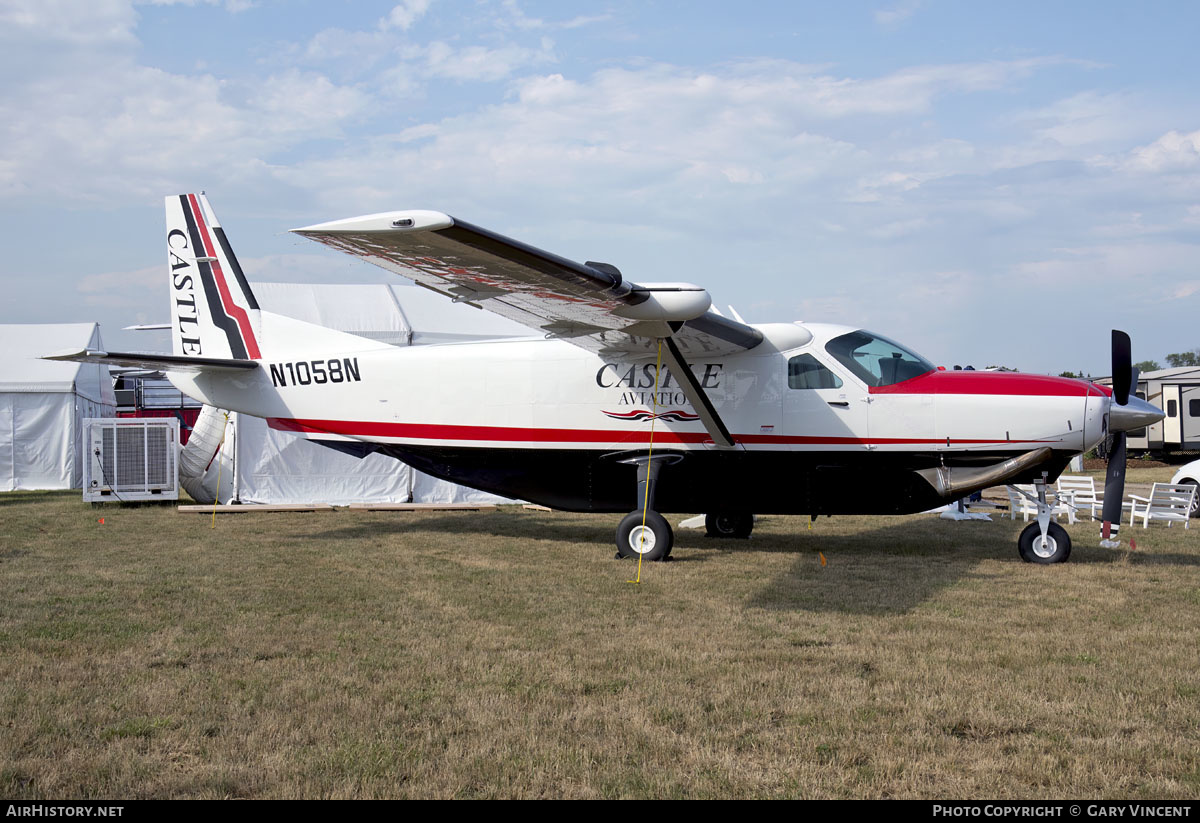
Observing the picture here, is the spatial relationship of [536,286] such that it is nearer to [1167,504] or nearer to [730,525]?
[730,525]

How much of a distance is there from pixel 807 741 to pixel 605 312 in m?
5.12

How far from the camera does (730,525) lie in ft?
41.4

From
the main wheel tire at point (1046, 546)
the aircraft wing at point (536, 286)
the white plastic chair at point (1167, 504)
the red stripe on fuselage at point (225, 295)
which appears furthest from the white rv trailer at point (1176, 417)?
the red stripe on fuselage at point (225, 295)

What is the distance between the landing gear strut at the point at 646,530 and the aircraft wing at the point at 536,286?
1.56m

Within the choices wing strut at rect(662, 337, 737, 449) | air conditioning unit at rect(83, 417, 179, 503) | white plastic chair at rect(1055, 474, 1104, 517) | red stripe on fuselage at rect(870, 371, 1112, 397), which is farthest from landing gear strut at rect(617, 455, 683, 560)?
air conditioning unit at rect(83, 417, 179, 503)

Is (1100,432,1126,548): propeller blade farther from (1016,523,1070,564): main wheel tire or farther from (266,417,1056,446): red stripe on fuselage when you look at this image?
(266,417,1056,446): red stripe on fuselage

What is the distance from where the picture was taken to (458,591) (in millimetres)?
8062

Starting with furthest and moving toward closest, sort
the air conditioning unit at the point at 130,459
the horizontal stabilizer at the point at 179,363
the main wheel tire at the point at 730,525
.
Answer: the air conditioning unit at the point at 130,459, the main wheel tire at the point at 730,525, the horizontal stabilizer at the point at 179,363

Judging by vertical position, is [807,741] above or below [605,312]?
below

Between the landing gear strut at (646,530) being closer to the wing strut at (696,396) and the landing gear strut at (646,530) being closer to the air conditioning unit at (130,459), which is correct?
the wing strut at (696,396)

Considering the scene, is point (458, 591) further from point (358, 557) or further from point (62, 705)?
point (62, 705)

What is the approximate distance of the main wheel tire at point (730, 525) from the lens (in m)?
12.5

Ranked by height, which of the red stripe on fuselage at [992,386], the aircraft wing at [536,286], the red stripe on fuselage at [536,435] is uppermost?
the aircraft wing at [536,286]
